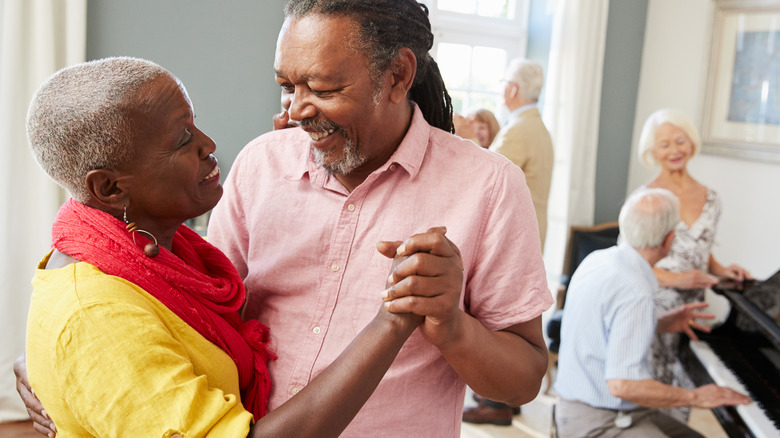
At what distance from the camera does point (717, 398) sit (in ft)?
7.49

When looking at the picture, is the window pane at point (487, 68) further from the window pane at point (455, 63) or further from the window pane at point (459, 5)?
the window pane at point (459, 5)

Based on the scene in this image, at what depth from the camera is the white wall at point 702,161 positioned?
12.8ft

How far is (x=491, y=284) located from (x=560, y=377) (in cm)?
153

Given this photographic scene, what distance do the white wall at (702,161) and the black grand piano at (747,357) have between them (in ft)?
3.34

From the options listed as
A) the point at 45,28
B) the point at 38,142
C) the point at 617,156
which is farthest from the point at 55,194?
the point at 617,156

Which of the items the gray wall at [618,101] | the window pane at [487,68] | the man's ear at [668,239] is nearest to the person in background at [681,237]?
the man's ear at [668,239]

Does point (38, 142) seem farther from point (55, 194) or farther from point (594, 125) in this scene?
point (594, 125)

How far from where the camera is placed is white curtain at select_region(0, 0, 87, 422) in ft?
10.2

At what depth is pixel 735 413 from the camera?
7.45ft

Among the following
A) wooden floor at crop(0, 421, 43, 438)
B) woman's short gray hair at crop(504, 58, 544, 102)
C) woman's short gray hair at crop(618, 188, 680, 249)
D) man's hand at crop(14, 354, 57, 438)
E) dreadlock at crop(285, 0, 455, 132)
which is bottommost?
wooden floor at crop(0, 421, 43, 438)

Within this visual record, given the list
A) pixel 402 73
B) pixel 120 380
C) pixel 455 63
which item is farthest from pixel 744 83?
pixel 120 380

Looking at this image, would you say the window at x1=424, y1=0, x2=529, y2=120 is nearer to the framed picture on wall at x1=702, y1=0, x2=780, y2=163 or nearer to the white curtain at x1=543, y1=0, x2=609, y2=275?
the white curtain at x1=543, y1=0, x2=609, y2=275

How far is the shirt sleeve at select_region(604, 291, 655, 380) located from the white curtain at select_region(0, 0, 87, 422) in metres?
2.72

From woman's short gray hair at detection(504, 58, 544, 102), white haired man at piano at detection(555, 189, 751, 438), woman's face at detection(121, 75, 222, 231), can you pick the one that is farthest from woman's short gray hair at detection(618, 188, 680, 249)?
woman's face at detection(121, 75, 222, 231)
